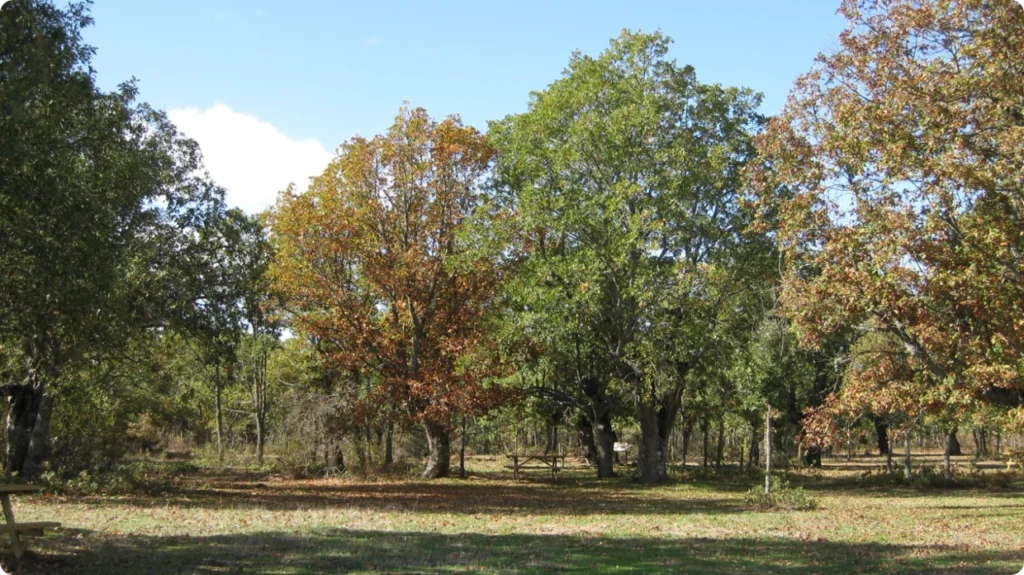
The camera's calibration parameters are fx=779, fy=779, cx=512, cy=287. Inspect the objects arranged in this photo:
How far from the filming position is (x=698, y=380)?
30.6 m

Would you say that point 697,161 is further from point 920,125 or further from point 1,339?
point 1,339

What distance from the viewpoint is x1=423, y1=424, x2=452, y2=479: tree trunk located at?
29.8 m

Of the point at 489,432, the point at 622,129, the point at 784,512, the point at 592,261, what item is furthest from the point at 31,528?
the point at 489,432

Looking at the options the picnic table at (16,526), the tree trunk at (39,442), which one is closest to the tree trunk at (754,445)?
the tree trunk at (39,442)

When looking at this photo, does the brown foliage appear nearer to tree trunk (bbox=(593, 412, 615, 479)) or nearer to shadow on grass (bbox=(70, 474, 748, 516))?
shadow on grass (bbox=(70, 474, 748, 516))

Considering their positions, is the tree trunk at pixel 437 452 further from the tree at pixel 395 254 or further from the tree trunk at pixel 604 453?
the tree trunk at pixel 604 453

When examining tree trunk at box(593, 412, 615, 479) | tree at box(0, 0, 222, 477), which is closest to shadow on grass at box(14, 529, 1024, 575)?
tree at box(0, 0, 222, 477)

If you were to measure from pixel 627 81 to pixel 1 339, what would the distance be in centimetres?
2129

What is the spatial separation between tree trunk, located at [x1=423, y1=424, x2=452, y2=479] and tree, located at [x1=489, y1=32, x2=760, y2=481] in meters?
5.79

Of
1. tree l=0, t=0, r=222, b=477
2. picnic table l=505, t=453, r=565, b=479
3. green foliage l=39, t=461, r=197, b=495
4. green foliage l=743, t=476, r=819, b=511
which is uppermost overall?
tree l=0, t=0, r=222, b=477

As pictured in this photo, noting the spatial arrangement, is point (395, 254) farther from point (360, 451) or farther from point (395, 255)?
point (360, 451)

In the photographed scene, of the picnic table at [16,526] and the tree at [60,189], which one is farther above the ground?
the tree at [60,189]

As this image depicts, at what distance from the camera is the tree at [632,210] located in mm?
25766

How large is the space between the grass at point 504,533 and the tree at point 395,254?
592cm
